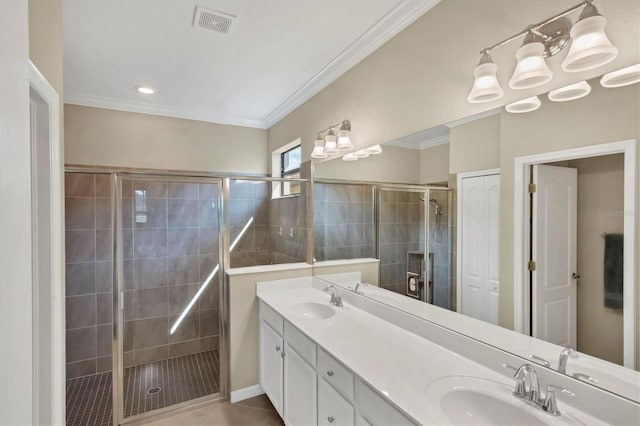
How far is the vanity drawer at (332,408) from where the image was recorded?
1.32m

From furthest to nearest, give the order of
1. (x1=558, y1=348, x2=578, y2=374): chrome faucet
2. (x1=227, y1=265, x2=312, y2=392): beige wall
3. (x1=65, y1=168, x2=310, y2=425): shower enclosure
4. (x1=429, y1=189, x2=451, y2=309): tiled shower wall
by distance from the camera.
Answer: (x1=65, y1=168, x2=310, y2=425): shower enclosure, (x1=227, y1=265, x2=312, y2=392): beige wall, (x1=429, y1=189, x2=451, y2=309): tiled shower wall, (x1=558, y1=348, x2=578, y2=374): chrome faucet

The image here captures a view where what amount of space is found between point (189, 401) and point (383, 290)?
1.77 metres

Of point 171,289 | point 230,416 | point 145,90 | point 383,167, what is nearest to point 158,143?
point 145,90

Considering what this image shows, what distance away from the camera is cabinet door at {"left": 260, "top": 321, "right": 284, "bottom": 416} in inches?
81.7

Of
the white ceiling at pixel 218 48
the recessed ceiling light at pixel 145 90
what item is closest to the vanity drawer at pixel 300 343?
the white ceiling at pixel 218 48

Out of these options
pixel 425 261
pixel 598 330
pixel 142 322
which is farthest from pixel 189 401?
pixel 598 330

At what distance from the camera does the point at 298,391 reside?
1787 millimetres

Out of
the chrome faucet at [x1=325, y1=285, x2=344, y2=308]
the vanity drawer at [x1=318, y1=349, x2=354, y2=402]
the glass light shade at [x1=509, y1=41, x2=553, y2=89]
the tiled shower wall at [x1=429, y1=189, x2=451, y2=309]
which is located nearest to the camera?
the glass light shade at [x1=509, y1=41, x2=553, y2=89]

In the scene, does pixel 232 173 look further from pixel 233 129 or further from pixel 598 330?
pixel 598 330

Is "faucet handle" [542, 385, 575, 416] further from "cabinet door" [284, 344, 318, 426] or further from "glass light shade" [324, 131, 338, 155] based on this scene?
"glass light shade" [324, 131, 338, 155]

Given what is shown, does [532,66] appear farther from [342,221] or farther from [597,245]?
[342,221]

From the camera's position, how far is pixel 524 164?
Result: 4.08 ft

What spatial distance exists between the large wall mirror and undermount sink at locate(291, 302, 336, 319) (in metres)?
0.45

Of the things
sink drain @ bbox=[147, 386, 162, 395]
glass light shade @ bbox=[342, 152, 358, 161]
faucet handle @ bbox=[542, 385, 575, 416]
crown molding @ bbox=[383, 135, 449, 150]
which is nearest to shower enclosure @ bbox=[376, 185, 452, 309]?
crown molding @ bbox=[383, 135, 449, 150]
